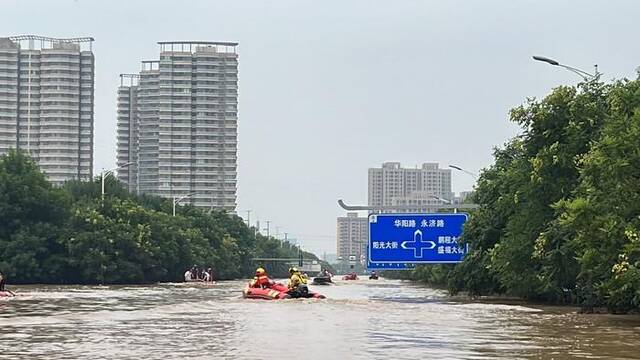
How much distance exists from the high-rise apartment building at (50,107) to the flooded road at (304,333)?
65686 millimetres

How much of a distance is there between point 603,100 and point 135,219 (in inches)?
1765

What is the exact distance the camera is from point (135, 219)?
72.1 meters

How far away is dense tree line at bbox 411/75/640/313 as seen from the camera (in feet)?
83.3

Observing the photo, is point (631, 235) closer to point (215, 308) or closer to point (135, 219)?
point (215, 308)

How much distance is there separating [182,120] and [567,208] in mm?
83199

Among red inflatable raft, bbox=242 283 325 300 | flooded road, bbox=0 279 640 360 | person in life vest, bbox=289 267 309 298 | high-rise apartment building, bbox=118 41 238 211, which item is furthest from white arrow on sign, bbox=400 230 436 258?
high-rise apartment building, bbox=118 41 238 211

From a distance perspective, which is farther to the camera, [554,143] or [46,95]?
[46,95]

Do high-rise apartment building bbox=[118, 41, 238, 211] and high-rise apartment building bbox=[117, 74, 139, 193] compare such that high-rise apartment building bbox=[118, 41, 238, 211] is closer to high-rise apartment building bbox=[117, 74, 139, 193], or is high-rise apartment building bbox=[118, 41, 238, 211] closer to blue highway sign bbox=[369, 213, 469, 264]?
high-rise apartment building bbox=[117, 74, 139, 193]

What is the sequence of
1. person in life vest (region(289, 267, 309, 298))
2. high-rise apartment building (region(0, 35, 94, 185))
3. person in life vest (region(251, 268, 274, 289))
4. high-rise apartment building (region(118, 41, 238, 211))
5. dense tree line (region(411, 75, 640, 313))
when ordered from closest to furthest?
dense tree line (region(411, 75, 640, 313)), person in life vest (region(289, 267, 309, 298)), person in life vest (region(251, 268, 274, 289)), high-rise apartment building (region(0, 35, 94, 185)), high-rise apartment building (region(118, 41, 238, 211))

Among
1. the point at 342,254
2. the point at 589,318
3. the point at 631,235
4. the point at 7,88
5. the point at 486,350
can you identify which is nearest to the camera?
the point at 486,350

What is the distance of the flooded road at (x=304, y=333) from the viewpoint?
15.8 m

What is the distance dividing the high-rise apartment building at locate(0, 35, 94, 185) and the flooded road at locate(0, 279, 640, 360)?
65.7 meters

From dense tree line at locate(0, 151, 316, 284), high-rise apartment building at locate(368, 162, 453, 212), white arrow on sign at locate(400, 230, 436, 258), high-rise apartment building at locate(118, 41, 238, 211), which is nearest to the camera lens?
white arrow on sign at locate(400, 230, 436, 258)

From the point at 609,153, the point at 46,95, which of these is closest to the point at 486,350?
the point at 609,153
